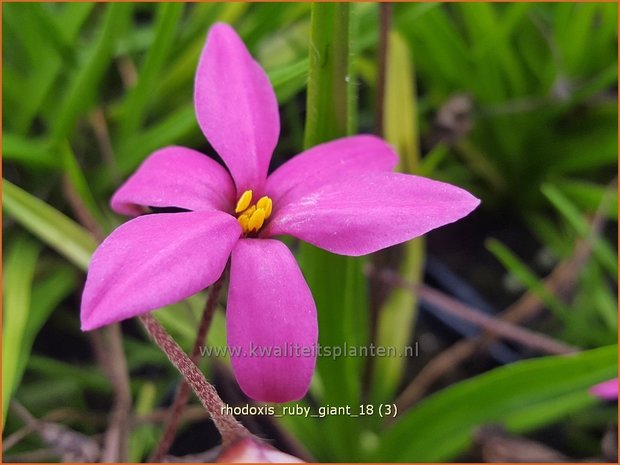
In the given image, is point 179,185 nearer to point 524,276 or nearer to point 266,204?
point 266,204

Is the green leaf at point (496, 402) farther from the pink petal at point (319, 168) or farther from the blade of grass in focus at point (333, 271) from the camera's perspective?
the pink petal at point (319, 168)

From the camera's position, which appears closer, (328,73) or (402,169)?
(328,73)

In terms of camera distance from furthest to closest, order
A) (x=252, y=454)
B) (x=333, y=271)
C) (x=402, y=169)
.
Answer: (x=402, y=169) < (x=333, y=271) < (x=252, y=454)

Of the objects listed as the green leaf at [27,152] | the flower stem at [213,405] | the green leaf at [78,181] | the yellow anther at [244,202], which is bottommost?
the flower stem at [213,405]

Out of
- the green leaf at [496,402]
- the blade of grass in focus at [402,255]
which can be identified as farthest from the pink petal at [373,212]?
the blade of grass in focus at [402,255]

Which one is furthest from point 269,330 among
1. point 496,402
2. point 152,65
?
point 152,65

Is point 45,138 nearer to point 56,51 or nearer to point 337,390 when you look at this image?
point 56,51

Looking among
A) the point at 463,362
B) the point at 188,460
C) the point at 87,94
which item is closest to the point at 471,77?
the point at 463,362
